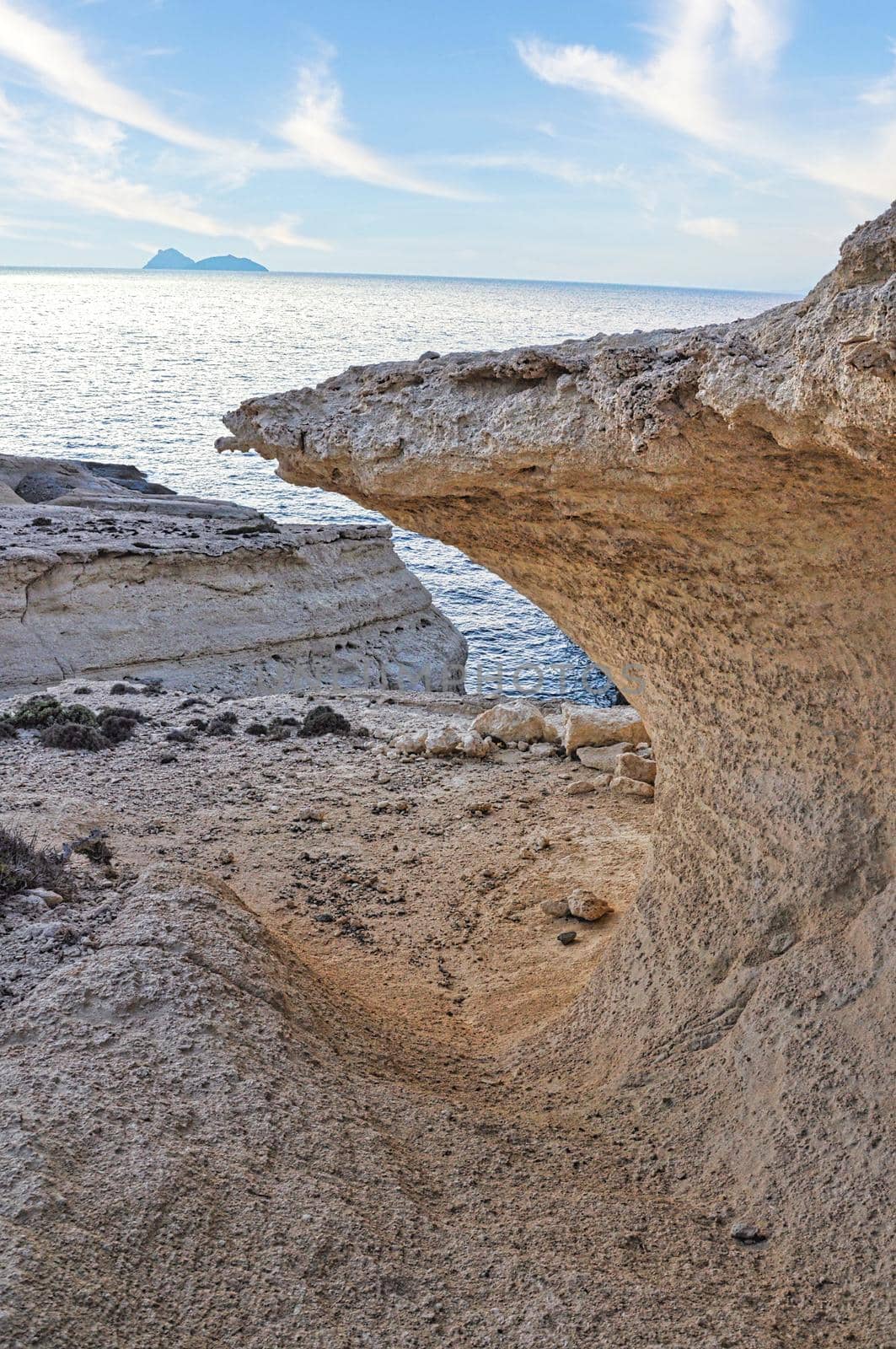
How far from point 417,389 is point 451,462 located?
383 mm

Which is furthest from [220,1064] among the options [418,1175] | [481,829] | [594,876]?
[481,829]

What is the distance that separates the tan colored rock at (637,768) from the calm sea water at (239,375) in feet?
36.5

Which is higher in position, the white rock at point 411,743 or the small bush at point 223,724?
the white rock at point 411,743

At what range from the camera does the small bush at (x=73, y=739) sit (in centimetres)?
981

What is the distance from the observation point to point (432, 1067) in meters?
4.47

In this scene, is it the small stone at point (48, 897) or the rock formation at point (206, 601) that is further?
the rock formation at point (206, 601)

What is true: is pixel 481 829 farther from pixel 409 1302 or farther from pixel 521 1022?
pixel 409 1302

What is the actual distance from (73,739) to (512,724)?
4131 millimetres

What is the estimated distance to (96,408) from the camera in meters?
63.5

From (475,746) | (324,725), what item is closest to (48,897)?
(475,746)

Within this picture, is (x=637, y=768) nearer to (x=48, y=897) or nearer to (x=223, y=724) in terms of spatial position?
(x=223, y=724)

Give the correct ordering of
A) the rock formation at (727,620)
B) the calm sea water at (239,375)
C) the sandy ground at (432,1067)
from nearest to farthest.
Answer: the sandy ground at (432,1067) < the rock formation at (727,620) < the calm sea water at (239,375)

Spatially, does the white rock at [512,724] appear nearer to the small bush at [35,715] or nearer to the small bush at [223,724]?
the small bush at [223,724]

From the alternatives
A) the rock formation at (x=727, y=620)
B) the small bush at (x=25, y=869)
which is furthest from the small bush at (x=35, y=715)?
the rock formation at (x=727, y=620)
